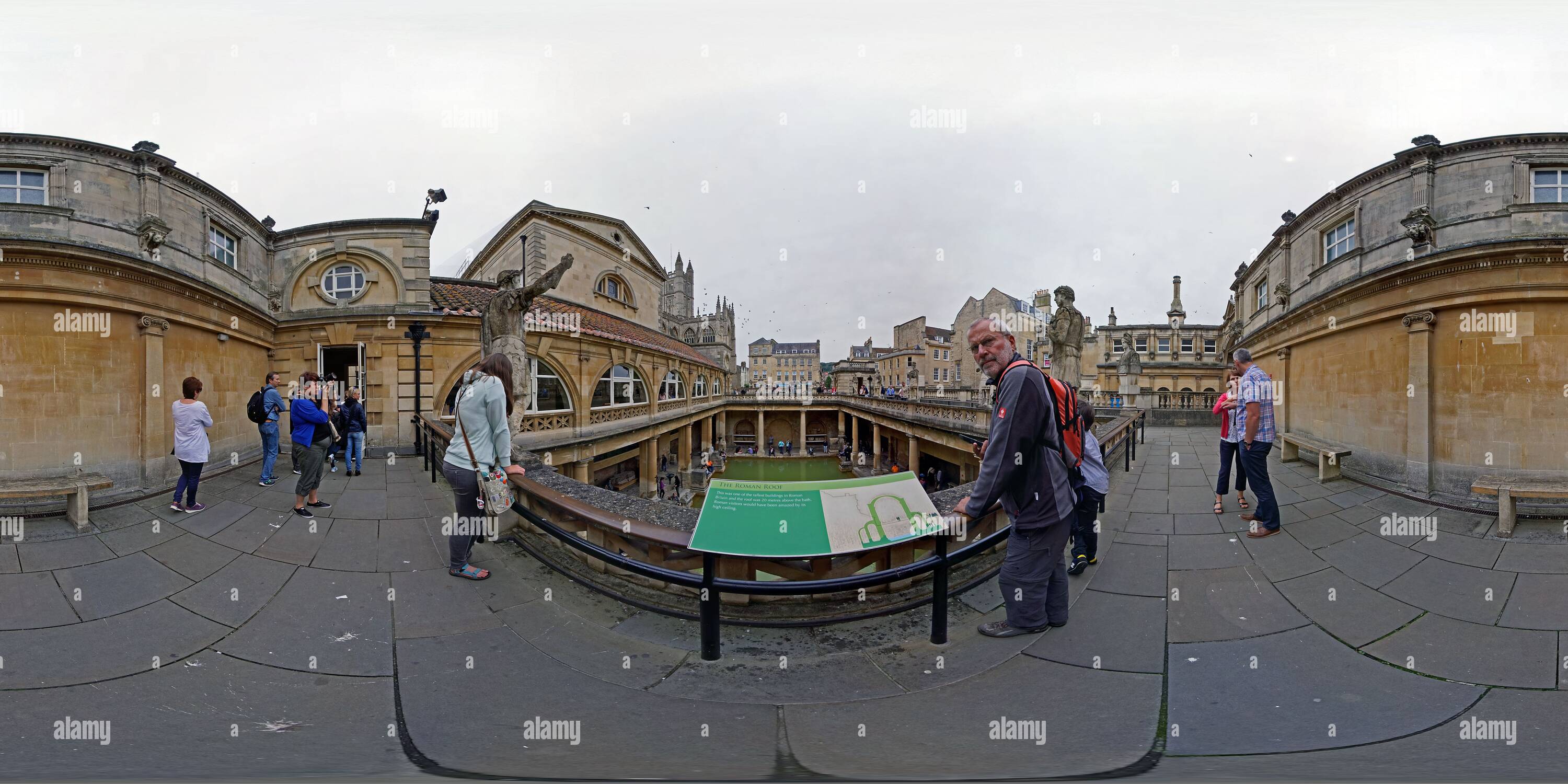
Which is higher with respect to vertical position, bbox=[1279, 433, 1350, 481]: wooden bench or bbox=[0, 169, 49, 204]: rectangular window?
bbox=[0, 169, 49, 204]: rectangular window

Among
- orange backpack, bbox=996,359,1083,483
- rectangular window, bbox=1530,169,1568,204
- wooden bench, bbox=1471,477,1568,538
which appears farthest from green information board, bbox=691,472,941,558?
rectangular window, bbox=1530,169,1568,204

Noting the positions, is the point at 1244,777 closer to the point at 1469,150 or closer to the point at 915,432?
the point at 1469,150

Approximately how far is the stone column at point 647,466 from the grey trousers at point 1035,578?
766 inches

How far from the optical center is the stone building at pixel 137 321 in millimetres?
6562

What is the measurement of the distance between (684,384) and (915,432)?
1278 cm

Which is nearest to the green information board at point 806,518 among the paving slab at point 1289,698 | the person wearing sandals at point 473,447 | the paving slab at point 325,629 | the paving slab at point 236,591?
the paving slab at point 1289,698

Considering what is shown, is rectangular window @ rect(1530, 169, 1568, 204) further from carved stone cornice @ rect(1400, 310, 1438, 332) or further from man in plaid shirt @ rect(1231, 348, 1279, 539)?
man in plaid shirt @ rect(1231, 348, 1279, 539)

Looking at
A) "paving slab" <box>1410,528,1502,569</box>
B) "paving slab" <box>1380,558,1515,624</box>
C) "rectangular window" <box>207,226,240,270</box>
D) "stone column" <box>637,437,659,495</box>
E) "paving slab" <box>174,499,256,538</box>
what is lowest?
"stone column" <box>637,437,659,495</box>

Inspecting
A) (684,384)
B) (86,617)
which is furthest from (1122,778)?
(684,384)

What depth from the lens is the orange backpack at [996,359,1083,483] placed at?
3184mm

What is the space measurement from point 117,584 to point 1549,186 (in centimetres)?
1757

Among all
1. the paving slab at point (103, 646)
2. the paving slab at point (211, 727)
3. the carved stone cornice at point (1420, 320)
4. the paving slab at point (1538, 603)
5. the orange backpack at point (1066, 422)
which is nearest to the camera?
the paving slab at point (211, 727)

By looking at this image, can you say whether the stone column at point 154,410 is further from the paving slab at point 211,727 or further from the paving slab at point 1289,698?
the paving slab at point 1289,698

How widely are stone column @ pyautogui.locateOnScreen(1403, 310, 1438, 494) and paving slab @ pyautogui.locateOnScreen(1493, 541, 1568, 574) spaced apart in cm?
271
